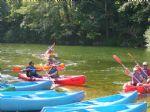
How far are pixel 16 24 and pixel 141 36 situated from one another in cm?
1688

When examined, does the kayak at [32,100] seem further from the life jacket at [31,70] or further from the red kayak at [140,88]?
the life jacket at [31,70]

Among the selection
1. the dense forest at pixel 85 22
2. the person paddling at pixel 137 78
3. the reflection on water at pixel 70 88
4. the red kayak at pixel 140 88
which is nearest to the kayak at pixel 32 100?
the red kayak at pixel 140 88

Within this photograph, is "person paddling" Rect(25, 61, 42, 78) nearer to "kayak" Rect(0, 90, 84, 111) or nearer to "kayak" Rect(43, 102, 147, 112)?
"kayak" Rect(0, 90, 84, 111)

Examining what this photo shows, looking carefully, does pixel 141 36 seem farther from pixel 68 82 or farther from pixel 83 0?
pixel 68 82

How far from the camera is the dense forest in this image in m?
41.7

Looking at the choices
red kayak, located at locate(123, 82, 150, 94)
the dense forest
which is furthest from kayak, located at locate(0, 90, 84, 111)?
the dense forest

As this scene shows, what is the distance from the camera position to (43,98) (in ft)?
37.0

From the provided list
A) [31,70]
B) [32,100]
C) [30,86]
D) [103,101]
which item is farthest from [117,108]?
[31,70]

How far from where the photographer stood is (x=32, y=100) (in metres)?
11.0

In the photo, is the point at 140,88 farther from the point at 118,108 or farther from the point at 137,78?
the point at 118,108

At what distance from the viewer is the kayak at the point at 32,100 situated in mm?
10898

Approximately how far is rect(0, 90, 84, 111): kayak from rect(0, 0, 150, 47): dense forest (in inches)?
1148

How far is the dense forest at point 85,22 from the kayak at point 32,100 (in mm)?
29161

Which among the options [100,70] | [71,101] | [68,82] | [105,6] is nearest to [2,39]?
[105,6]
